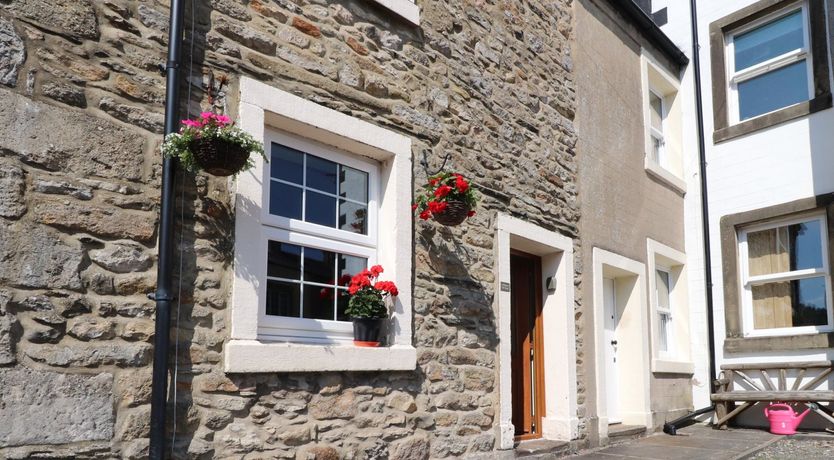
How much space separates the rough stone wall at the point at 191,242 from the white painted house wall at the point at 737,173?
16.0 feet


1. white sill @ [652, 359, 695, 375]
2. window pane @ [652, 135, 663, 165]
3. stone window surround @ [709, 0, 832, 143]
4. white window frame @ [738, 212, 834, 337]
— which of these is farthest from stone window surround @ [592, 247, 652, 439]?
stone window surround @ [709, 0, 832, 143]

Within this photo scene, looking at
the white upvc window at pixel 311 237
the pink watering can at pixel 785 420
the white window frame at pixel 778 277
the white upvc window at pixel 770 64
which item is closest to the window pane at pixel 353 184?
the white upvc window at pixel 311 237

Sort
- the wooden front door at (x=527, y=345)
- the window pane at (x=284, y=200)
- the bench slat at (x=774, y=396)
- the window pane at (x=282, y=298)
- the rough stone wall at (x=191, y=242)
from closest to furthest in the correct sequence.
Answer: the rough stone wall at (x=191, y=242) < the window pane at (x=282, y=298) < the window pane at (x=284, y=200) < the wooden front door at (x=527, y=345) < the bench slat at (x=774, y=396)

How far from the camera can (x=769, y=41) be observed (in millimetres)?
9969

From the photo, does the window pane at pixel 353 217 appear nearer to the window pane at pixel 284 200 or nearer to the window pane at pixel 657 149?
the window pane at pixel 284 200

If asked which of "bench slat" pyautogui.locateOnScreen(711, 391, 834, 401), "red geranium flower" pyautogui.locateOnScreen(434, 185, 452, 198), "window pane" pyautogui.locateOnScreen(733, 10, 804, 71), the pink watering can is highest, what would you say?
"window pane" pyautogui.locateOnScreen(733, 10, 804, 71)

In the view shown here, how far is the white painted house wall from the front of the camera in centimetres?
911

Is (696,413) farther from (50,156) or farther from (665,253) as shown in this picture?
(50,156)

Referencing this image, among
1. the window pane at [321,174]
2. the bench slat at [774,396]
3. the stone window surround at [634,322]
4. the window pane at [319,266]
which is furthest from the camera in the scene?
the bench slat at [774,396]

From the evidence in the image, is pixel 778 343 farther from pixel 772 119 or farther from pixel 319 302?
pixel 319 302

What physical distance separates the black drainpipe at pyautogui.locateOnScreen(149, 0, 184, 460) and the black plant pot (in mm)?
1437

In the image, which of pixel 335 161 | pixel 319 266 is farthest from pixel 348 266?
pixel 335 161

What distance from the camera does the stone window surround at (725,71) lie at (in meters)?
9.16

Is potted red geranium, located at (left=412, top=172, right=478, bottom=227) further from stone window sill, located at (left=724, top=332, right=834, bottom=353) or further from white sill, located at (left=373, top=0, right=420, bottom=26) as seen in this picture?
stone window sill, located at (left=724, top=332, right=834, bottom=353)
